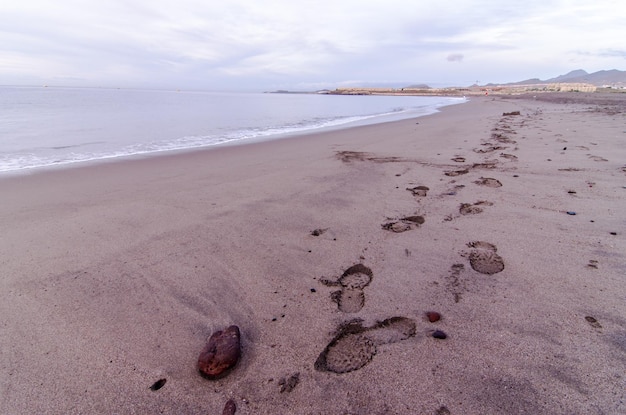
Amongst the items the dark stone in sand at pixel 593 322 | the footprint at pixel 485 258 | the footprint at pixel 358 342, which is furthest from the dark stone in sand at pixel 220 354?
the dark stone in sand at pixel 593 322

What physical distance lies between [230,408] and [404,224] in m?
2.61

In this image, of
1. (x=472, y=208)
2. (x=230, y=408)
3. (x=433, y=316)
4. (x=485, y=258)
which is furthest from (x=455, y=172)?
(x=230, y=408)

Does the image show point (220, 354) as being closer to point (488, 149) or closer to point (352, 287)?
point (352, 287)

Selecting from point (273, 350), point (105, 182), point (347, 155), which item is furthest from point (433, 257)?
point (105, 182)

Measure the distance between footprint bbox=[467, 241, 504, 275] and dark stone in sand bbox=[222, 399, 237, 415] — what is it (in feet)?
6.90

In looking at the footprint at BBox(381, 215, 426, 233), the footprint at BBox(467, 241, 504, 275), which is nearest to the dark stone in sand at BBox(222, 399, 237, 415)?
the footprint at BBox(467, 241, 504, 275)

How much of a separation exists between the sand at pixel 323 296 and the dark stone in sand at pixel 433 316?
7 cm

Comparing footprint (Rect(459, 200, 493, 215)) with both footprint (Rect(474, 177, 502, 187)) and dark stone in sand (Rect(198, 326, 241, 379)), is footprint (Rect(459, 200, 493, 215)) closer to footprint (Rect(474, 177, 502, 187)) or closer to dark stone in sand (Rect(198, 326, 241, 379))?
footprint (Rect(474, 177, 502, 187))

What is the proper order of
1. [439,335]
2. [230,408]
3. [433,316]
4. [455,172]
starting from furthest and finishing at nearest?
[455,172] < [433,316] < [439,335] < [230,408]

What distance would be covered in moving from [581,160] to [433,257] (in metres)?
4.90

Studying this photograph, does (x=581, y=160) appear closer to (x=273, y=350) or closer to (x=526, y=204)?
(x=526, y=204)

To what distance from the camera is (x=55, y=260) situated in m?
2.97

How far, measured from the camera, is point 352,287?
2.57 meters

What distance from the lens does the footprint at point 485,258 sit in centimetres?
270
